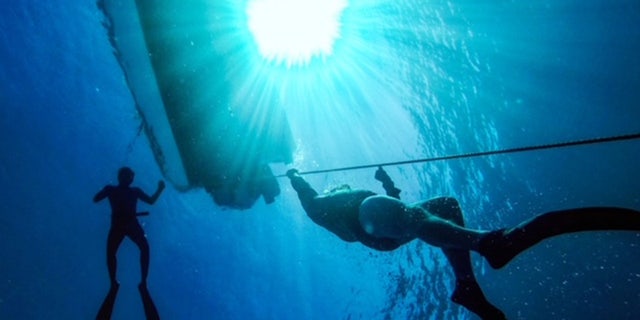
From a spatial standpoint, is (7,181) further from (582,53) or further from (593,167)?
(593,167)

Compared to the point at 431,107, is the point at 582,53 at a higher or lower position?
higher

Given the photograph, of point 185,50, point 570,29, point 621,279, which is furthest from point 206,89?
point 621,279

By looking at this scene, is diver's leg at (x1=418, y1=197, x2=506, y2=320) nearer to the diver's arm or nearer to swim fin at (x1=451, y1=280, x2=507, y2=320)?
swim fin at (x1=451, y1=280, x2=507, y2=320)

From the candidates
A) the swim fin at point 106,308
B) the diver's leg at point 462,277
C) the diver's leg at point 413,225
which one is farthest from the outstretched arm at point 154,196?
the diver's leg at point 462,277

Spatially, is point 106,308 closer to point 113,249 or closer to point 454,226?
point 113,249

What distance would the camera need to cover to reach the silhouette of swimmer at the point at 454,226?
5.78ft

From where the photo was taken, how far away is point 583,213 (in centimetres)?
176

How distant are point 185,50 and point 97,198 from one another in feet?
10.5

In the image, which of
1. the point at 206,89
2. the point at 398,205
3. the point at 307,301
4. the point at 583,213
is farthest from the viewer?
the point at 307,301

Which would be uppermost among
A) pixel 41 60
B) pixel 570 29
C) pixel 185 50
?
A: pixel 41 60

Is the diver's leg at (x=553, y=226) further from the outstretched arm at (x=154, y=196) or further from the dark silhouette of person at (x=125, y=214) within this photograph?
the outstretched arm at (x=154, y=196)

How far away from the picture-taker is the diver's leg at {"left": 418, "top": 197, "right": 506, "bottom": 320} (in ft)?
8.18

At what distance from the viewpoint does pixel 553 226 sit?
5.87 ft

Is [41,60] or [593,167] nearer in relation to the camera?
[41,60]
